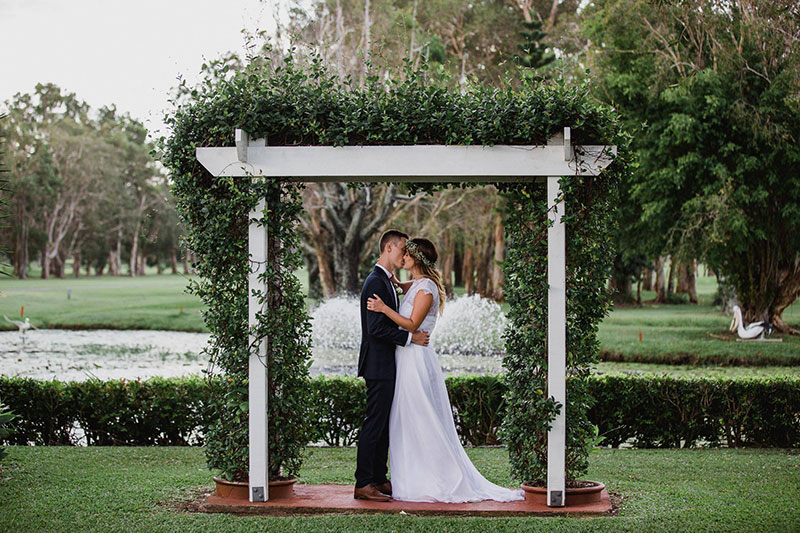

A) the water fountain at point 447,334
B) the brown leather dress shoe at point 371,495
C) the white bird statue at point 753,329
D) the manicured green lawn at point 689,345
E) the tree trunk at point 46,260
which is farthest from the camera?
the tree trunk at point 46,260

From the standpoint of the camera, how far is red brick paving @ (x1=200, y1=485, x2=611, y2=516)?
5457mm

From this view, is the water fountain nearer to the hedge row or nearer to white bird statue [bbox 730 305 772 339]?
white bird statue [bbox 730 305 772 339]

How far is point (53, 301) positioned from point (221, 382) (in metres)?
33.2

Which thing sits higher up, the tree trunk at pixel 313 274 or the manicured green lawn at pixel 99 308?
the tree trunk at pixel 313 274

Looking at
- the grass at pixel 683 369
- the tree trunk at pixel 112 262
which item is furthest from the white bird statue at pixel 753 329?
the tree trunk at pixel 112 262

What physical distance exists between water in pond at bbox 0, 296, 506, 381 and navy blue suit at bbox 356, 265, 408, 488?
1006 cm

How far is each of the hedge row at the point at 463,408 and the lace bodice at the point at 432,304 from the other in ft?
9.04

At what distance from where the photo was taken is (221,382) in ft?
19.2

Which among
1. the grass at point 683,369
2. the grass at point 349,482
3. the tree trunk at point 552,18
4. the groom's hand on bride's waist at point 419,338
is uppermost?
the tree trunk at point 552,18

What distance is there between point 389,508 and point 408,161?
96.9 inches

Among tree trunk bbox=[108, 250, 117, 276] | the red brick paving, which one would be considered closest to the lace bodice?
the red brick paving

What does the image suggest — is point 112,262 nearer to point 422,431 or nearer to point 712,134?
point 712,134

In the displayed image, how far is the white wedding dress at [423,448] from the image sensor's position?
5.73 meters

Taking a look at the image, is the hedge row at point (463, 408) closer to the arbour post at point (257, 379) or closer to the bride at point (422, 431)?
the bride at point (422, 431)
